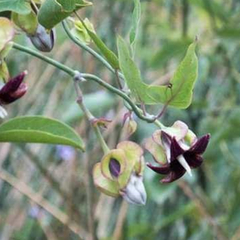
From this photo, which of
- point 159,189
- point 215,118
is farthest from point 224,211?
point 159,189

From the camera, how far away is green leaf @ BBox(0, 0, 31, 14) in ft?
1.87

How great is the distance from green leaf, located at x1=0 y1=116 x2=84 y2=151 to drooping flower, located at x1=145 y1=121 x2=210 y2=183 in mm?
96

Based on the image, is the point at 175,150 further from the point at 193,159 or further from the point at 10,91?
the point at 10,91

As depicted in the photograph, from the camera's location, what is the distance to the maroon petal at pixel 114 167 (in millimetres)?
590

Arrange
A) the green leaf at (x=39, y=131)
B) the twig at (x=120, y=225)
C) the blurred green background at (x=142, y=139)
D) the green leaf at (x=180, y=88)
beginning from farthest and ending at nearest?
the twig at (x=120, y=225) → the blurred green background at (x=142, y=139) → the green leaf at (x=39, y=131) → the green leaf at (x=180, y=88)

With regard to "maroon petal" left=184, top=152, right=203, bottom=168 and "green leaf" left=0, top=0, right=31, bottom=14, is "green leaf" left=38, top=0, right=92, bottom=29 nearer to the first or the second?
"green leaf" left=0, top=0, right=31, bottom=14

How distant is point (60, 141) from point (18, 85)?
93mm

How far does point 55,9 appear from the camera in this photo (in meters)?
0.56

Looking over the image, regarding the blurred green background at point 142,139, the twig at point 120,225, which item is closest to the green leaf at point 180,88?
the blurred green background at point 142,139

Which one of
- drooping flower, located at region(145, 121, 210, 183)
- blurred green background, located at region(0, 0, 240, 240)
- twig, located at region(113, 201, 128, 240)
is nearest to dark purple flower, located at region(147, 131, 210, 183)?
drooping flower, located at region(145, 121, 210, 183)

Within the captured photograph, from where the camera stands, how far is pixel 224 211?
1.75 meters

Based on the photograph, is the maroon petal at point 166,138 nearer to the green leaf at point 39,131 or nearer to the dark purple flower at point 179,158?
the dark purple flower at point 179,158

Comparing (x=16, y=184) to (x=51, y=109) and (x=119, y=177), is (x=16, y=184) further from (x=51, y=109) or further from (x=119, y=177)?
(x=119, y=177)

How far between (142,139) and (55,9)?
0.87 metres
